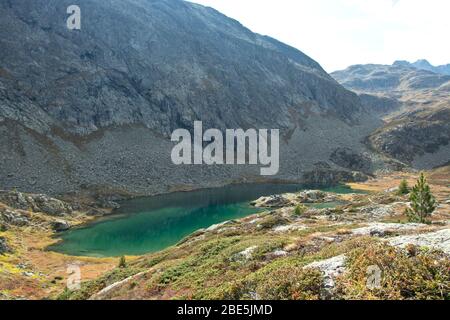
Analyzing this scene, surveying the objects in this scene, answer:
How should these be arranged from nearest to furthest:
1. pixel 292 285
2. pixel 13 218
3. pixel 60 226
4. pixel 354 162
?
pixel 292 285
pixel 13 218
pixel 60 226
pixel 354 162

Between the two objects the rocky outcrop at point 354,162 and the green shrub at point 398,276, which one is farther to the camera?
the rocky outcrop at point 354,162

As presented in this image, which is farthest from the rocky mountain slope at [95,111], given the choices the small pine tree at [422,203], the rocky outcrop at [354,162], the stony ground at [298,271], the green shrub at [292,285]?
the green shrub at [292,285]

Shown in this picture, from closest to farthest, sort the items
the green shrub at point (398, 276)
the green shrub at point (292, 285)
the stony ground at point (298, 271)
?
the green shrub at point (398, 276), the stony ground at point (298, 271), the green shrub at point (292, 285)

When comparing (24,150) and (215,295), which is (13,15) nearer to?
(24,150)

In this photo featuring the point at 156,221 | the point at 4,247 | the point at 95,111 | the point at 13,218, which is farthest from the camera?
the point at 95,111

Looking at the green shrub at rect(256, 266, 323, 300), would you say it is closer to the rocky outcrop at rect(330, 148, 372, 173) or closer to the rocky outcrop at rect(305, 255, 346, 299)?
the rocky outcrop at rect(305, 255, 346, 299)

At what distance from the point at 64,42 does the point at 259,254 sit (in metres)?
172

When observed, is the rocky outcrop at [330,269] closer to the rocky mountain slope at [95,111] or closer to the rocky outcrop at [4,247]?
the rocky outcrop at [4,247]

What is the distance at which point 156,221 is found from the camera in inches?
3558

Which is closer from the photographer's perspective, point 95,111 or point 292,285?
point 292,285

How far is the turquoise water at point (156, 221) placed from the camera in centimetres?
7000

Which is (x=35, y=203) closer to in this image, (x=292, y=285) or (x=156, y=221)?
(x=156, y=221)

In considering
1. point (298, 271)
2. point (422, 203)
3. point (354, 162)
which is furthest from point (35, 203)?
point (354, 162)

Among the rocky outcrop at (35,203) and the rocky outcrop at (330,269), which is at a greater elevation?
the rocky outcrop at (330,269)
